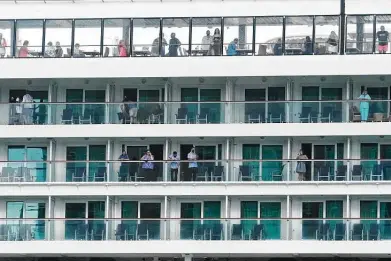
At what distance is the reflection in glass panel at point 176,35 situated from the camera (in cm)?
5419

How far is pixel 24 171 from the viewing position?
2142 inches

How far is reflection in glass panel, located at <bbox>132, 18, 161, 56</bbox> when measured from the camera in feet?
178

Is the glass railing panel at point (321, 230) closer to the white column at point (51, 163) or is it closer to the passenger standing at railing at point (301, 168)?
the passenger standing at railing at point (301, 168)

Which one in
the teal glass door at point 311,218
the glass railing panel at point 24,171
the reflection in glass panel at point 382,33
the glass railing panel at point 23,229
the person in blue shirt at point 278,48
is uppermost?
the reflection in glass panel at point 382,33

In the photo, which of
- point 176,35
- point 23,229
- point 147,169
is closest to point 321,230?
point 147,169

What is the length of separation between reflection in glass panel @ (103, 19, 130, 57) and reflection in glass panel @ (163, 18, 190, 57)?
120cm

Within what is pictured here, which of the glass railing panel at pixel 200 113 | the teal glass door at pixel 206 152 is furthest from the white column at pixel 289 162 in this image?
the teal glass door at pixel 206 152

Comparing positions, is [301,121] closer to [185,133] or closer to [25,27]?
[185,133]

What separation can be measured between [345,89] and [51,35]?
9.03 metres

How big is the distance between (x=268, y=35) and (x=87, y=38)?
5.50m

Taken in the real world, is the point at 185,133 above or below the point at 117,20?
below

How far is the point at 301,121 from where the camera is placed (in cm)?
5369

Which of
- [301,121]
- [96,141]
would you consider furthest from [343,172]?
[96,141]

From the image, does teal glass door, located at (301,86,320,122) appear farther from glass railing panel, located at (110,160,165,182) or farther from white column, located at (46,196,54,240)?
white column, located at (46,196,54,240)
